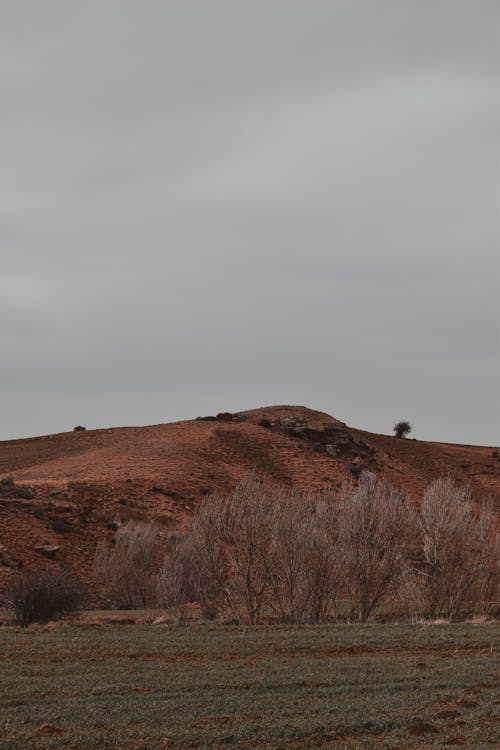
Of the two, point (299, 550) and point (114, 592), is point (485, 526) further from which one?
point (114, 592)

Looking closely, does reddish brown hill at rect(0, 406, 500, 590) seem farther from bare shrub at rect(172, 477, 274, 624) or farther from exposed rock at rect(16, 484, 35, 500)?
bare shrub at rect(172, 477, 274, 624)

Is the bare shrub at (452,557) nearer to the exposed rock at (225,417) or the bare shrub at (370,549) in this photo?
the bare shrub at (370,549)

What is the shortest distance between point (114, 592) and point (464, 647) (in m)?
26.5

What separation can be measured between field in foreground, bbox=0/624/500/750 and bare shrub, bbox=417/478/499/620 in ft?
34.3

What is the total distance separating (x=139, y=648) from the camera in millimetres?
19344

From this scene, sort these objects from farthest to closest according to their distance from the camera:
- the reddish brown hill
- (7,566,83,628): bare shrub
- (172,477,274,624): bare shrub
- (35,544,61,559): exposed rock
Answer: the reddish brown hill → (35,544,61,559): exposed rock → (172,477,274,624): bare shrub → (7,566,83,628): bare shrub

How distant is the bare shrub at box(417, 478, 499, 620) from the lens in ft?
107

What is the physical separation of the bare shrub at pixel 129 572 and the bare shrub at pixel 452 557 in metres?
15.5

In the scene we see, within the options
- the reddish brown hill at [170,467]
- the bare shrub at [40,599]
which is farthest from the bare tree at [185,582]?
the reddish brown hill at [170,467]

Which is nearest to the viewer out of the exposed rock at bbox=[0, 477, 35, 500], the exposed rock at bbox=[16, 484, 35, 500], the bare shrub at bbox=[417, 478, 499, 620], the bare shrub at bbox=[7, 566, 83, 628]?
the bare shrub at bbox=[7, 566, 83, 628]

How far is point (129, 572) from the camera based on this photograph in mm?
43469

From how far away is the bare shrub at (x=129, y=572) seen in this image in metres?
43.0

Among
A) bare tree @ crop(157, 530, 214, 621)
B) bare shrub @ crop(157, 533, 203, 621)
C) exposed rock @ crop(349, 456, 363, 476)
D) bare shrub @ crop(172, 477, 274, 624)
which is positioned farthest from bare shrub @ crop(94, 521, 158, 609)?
exposed rock @ crop(349, 456, 363, 476)

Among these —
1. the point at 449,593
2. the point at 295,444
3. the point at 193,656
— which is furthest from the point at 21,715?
the point at 295,444
